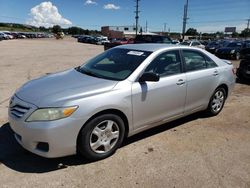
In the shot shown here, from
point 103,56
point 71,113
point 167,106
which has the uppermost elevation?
point 103,56

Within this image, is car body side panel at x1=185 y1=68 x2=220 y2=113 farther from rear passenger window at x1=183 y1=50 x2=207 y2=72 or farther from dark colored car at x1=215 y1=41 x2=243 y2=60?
dark colored car at x1=215 y1=41 x2=243 y2=60

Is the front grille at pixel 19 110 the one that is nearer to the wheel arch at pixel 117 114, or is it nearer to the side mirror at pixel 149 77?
the wheel arch at pixel 117 114

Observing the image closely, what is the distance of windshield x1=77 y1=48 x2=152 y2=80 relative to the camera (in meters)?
4.07

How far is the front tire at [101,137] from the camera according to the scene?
3453 mm

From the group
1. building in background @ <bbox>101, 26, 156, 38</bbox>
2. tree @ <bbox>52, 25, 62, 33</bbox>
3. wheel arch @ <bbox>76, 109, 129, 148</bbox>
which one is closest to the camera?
wheel arch @ <bbox>76, 109, 129, 148</bbox>

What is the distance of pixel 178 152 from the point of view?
4.01 meters

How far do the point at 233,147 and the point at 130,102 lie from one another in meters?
1.82

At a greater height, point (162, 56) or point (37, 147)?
point (162, 56)

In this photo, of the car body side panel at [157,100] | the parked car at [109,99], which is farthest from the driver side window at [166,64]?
the car body side panel at [157,100]

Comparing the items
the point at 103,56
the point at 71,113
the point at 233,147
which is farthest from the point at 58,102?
A: the point at 233,147

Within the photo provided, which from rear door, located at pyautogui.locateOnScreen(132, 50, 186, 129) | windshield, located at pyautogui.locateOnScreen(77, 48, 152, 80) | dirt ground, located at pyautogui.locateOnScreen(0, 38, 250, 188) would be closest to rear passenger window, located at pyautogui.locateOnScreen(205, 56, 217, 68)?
rear door, located at pyautogui.locateOnScreen(132, 50, 186, 129)

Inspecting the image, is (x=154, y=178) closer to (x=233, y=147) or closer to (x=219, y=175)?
(x=219, y=175)

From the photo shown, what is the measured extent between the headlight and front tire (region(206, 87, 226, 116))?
3237 mm

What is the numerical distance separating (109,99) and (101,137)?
0.54 m
